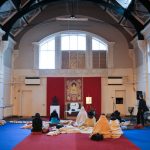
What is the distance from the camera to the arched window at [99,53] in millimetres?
18234

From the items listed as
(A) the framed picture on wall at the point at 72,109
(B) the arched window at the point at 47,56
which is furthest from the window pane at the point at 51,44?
(A) the framed picture on wall at the point at 72,109

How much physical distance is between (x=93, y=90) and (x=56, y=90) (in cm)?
240

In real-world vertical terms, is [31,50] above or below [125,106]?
above

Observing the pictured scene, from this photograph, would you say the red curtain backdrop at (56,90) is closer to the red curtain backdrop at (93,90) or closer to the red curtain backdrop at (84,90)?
the red curtain backdrop at (84,90)

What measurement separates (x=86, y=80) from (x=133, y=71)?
3.11 m

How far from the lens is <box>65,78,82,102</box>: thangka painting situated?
1794 cm

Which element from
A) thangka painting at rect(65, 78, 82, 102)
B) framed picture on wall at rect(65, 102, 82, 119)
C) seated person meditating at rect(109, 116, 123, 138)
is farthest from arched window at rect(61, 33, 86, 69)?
seated person meditating at rect(109, 116, 123, 138)

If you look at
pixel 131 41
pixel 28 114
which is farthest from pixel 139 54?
pixel 28 114

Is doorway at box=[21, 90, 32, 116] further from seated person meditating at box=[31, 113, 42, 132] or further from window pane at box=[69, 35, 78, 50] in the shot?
seated person meditating at box=[31, 113, 42, 132]

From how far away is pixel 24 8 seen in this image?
14938 mm

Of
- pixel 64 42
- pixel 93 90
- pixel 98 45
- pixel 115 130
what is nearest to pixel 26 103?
pixel 93 90

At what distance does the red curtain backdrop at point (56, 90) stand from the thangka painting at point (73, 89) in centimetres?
33

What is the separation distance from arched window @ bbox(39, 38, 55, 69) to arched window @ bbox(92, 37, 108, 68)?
8.89 feet

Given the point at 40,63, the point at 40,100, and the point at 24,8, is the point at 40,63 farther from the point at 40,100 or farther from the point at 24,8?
the point at 24,8
